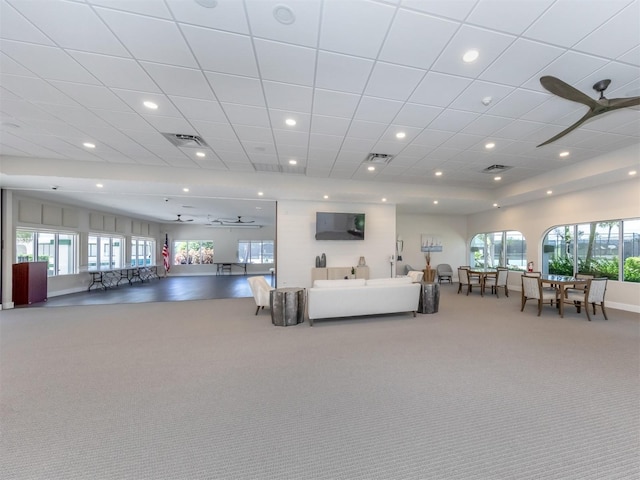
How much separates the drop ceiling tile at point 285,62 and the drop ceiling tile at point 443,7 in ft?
3.10

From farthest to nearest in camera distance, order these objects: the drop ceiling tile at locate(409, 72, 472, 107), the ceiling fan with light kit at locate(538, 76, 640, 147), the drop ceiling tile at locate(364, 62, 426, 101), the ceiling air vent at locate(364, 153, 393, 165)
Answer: the ceiling air vent at locate(364, 153, 393, 165)
the drop ceiling tile at locate(409, 72, 472, 107)
the drop ceiling tile at locate(364, 62, 426, 101)
the ceiling fan with light kit at locate(538, 76, 640, 147)

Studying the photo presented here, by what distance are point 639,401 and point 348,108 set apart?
14.2ft

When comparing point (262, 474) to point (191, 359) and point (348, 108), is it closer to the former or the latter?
point (191, 359)

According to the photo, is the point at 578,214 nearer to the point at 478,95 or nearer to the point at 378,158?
the point at 378,158

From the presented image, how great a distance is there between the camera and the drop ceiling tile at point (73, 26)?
6.77 feet

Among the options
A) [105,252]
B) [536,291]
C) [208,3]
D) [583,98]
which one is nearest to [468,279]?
[536,291]

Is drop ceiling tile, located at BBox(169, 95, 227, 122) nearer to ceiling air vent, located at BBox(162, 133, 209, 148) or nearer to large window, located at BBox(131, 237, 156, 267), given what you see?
ceiling air vent, located at BBox(162, 133, 209, 148)

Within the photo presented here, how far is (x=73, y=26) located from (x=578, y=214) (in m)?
10.1

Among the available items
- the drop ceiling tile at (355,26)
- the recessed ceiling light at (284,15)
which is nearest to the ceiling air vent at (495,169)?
the drop ceiling tile at (355,26)

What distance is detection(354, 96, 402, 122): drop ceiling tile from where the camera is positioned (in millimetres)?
3387

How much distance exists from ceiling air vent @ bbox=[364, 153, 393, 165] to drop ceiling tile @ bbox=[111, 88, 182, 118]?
355cm

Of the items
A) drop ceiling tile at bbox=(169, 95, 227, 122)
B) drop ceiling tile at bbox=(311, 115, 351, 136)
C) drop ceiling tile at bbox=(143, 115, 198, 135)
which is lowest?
drop ceiling tile at bbox=(311, 115, 351, 136)

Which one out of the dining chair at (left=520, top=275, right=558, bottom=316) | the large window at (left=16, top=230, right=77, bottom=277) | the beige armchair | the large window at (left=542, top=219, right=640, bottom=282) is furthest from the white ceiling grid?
the large window at (left=16, top=230, right=77, bottom=277)

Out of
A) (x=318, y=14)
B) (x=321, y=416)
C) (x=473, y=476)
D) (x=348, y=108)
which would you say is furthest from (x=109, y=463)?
(x=348, y=108)
